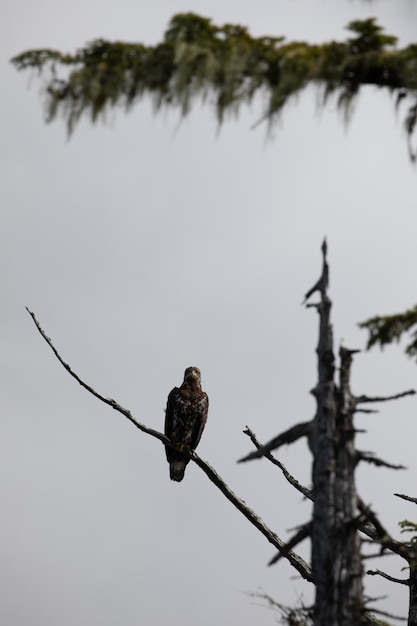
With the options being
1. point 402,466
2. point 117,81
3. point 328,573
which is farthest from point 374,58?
point 328,573

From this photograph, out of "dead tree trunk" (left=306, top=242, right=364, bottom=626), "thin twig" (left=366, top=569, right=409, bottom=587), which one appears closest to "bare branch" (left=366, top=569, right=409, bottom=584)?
"thin twig" (left=366, top=569, right=409, bottom=587)

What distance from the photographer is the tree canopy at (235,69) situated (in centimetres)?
537

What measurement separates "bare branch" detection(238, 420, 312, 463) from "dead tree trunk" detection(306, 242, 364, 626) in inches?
3.2

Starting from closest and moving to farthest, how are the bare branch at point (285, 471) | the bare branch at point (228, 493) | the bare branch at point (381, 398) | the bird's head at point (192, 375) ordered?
1. the bare branch at point (381, 398)
2. the bare branch at point (228, 493)
3. the bare branch at point (285, 471)
4. the bird's head at point (192, 375)

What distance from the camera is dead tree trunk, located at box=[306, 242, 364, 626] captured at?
16.9 ft

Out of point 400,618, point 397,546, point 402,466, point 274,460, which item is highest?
point 274,460

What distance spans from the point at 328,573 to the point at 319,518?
34 cm

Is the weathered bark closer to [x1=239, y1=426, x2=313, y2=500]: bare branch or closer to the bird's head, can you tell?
[x1=239, y1=426, x2=313, y2=500]: bare branch

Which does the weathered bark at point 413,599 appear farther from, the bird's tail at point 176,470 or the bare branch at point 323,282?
the bird's tail at point 176,470

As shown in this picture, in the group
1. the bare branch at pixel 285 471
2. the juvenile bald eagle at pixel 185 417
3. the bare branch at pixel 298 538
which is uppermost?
the juvenile bald eagle at pixel 185 417

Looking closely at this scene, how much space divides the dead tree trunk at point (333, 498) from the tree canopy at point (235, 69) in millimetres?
1141

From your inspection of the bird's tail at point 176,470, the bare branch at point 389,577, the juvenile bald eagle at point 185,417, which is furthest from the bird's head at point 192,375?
the bare branch at point 389,577

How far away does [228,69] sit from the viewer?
544cm

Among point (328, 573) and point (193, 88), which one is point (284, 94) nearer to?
point (193, 88)
